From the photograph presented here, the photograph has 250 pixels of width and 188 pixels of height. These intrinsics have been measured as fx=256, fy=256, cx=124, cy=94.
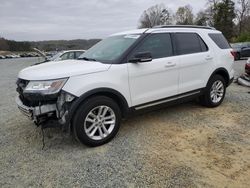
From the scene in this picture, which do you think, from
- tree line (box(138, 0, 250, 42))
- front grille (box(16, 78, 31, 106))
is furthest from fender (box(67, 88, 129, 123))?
tree line (box(138, 0, 250, 42))

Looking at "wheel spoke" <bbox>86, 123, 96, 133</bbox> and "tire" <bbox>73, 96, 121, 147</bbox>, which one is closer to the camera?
"tire" <bbox>73, 96, 121, 147</bbox>

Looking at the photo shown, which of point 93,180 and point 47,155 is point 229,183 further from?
point 47,155

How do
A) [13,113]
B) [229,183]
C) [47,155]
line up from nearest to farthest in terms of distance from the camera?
1. [229,183]
2. [47,155]
3. [13,113]

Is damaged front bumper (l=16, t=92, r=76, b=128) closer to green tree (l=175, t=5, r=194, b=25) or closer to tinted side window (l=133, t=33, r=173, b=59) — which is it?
tinted side window (l=133, t=33, r=173, b=59)

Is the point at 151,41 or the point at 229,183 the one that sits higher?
the point at 151,41

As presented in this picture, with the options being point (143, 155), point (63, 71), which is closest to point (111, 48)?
point (63, 71)

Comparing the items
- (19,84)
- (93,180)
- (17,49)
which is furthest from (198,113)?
(17,49)

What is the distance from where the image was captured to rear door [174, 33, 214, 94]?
5.04 m

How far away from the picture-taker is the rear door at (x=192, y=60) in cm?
504

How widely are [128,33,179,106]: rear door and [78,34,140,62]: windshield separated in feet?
0.72

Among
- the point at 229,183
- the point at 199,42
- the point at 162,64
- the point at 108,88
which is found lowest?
the point at 229,183

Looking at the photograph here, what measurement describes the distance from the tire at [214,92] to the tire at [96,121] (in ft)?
7.96

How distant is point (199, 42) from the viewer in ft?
17.9

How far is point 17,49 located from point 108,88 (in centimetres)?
8752
